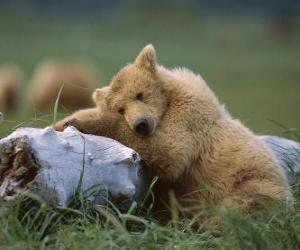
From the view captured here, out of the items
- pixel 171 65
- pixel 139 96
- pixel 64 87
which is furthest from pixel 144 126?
pixel 171 65

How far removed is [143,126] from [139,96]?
0.25 m

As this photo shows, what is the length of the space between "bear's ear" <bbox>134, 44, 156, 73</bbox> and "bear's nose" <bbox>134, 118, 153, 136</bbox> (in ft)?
1.47

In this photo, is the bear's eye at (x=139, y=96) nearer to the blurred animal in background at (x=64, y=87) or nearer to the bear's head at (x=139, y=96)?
the bear's head at (x=139, y=96)

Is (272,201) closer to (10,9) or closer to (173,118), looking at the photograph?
(173,118)

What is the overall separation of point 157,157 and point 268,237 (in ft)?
3.25

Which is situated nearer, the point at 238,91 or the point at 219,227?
the point at 219,227

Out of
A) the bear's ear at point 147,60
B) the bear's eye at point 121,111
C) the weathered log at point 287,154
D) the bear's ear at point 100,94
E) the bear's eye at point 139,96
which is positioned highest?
the bear's ear at point 147,60

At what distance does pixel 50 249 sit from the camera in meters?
4.65

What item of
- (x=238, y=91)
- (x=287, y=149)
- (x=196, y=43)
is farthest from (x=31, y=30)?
(x=287, y=149)

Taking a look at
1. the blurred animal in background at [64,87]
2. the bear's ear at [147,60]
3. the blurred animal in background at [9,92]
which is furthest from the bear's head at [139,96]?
the blurred animal in background at [9,92]

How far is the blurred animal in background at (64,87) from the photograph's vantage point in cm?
1884

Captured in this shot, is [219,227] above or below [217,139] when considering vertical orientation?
below

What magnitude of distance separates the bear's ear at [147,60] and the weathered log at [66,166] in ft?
1.95

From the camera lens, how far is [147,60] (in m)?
5.74
